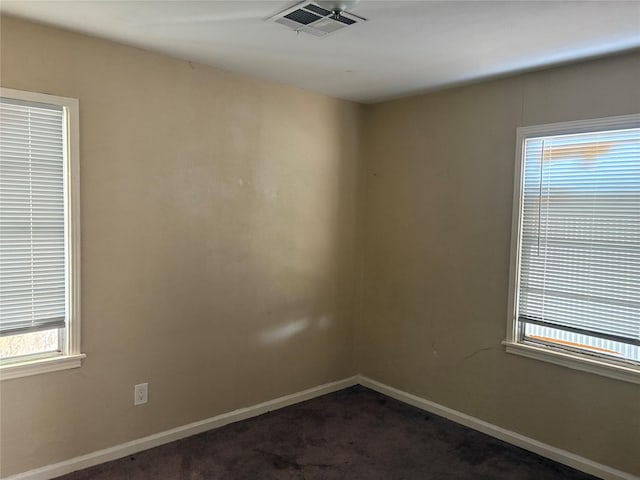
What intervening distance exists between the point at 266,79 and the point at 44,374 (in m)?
2.27

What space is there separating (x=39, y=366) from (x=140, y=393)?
→ 608 mm

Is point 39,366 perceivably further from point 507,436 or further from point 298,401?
point 507,436

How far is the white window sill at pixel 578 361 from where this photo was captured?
8.52 ft

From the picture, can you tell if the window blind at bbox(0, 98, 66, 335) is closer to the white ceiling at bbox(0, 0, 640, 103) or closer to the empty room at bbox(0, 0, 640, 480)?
the empty room at bbox(0, 0, 640, 480)

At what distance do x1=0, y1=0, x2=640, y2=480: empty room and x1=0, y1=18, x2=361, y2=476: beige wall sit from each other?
0.01 metres

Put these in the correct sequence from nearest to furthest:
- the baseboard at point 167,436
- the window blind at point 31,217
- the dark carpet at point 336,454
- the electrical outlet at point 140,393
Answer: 1. the window blind at point 31,217
2. the baseboard at point 167,436
3. the dark carpet at point 336,454
4. the electrical outlet at point 140,393

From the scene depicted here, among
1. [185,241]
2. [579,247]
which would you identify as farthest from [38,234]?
[579,247]

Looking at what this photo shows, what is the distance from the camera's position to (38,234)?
8.04 ft

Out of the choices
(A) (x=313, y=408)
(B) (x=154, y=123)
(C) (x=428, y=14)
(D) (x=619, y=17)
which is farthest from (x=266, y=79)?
(A) (x=313, y=408)

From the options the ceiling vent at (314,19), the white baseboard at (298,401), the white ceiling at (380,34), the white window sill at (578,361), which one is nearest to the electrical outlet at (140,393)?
the white baseboard at (298,401)

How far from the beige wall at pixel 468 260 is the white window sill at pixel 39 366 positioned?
228 centimetres

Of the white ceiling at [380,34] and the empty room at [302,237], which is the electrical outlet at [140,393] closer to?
the empty room at [302,237]

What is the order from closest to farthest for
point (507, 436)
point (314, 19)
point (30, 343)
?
point (314, 19) → point (30, 343) → point (507, 436)

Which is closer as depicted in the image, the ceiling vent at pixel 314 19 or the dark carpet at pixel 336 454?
the ceiling vent at pixel 314 19
